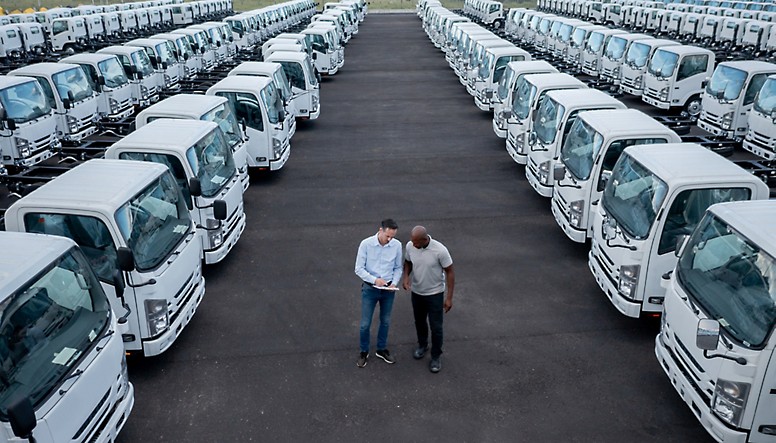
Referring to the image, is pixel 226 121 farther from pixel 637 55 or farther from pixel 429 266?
pixel 637 55

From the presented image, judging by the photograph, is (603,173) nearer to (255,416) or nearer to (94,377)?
(255,416)

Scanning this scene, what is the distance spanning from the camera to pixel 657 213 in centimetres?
768

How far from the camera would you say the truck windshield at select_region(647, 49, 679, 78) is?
776 inches

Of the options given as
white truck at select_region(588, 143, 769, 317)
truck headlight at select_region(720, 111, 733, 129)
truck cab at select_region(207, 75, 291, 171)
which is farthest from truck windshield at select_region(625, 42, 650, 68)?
white truck at select_region(588, 143, 769, 317)

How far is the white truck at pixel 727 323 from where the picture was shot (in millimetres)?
5402

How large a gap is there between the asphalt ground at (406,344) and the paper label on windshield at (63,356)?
1.43 m

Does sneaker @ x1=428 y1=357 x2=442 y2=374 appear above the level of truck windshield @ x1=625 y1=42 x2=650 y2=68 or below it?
below

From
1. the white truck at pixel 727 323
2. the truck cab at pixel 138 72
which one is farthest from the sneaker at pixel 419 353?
the truck cab at pixel 138 72

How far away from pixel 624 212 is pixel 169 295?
565 centimetres

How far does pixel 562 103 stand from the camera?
1191 centimetres

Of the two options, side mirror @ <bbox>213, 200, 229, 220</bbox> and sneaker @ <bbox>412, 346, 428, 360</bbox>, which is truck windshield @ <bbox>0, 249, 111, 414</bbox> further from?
sneaker @ <bbox>412, 346, 428, 360</bbox>

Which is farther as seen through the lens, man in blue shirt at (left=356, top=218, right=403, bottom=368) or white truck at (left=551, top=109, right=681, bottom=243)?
white truck at (left=551, top=109, right=681, bottom=243)

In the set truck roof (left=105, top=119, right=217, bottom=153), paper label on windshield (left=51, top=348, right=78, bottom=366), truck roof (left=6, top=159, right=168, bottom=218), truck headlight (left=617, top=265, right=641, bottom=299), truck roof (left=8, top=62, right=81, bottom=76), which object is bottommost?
truck headlight (left=617, top=265, right=641, bottom=299)

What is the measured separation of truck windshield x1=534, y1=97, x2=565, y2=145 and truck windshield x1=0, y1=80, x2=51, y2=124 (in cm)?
1069
